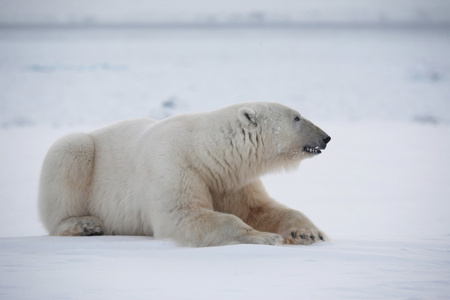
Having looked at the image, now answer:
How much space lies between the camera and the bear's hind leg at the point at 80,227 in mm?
3625

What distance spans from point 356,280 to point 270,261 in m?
0.45

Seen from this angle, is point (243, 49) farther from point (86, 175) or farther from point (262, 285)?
point (262, 285)

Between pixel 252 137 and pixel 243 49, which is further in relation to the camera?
pixel 243 49

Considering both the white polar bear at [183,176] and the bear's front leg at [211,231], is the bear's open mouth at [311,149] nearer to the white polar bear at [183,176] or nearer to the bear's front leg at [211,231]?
the white polar bear at [183,176]

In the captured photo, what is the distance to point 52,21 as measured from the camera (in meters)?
27.0

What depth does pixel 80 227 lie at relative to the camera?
3.63 m

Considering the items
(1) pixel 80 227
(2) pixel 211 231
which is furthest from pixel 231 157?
(1) pixel 80 227

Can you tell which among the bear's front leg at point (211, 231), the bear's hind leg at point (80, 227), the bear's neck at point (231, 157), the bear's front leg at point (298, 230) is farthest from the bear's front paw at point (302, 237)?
the bear's hind leg at point (80, 227)

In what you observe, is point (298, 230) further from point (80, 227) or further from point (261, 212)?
point (80, 227)

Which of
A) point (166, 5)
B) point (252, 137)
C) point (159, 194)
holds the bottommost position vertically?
point (159, 194)

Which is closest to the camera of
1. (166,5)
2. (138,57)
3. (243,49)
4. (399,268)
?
(399,268)

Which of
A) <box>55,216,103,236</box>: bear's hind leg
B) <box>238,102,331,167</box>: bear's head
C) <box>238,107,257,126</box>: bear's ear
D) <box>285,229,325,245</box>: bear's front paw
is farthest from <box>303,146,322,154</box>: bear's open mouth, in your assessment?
<box>55,216,103,236</box>: bear's hind leg

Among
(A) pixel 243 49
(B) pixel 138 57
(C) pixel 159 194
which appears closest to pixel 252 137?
(C) pixel 159 194

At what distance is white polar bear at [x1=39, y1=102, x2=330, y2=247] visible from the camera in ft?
10.7
